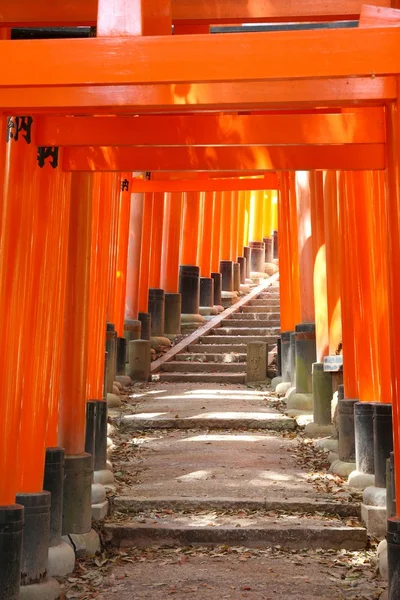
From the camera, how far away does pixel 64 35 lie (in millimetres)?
7418

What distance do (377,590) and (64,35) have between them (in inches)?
173

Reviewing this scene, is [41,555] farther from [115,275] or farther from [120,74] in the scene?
[115,275]

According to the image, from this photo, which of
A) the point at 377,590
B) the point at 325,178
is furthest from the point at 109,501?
the point at 325,178

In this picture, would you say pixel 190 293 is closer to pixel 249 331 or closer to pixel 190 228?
pixel 190 228

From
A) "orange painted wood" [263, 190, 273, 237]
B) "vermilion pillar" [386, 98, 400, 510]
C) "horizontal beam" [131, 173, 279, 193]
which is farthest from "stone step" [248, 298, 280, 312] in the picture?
"vermilion pillar" [386, 98, 400, 510]

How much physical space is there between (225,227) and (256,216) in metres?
4.92

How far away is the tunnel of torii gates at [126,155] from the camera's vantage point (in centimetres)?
463

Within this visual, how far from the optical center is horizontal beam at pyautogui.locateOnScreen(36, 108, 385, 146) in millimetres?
6070

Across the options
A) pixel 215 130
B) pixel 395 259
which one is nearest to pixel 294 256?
pixel 215 130

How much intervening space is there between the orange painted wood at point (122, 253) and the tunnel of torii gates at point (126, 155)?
6.42 metres

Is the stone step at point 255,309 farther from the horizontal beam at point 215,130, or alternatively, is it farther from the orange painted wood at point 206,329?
the horizontal beam at point 215,130

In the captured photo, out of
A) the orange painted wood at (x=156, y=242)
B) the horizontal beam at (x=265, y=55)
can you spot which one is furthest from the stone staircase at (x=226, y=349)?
the horizontal beam at (x=265, y=55)

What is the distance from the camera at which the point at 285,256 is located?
1719 centimetres

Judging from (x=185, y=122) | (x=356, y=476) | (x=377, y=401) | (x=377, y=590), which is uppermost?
(x=185, y=122)
